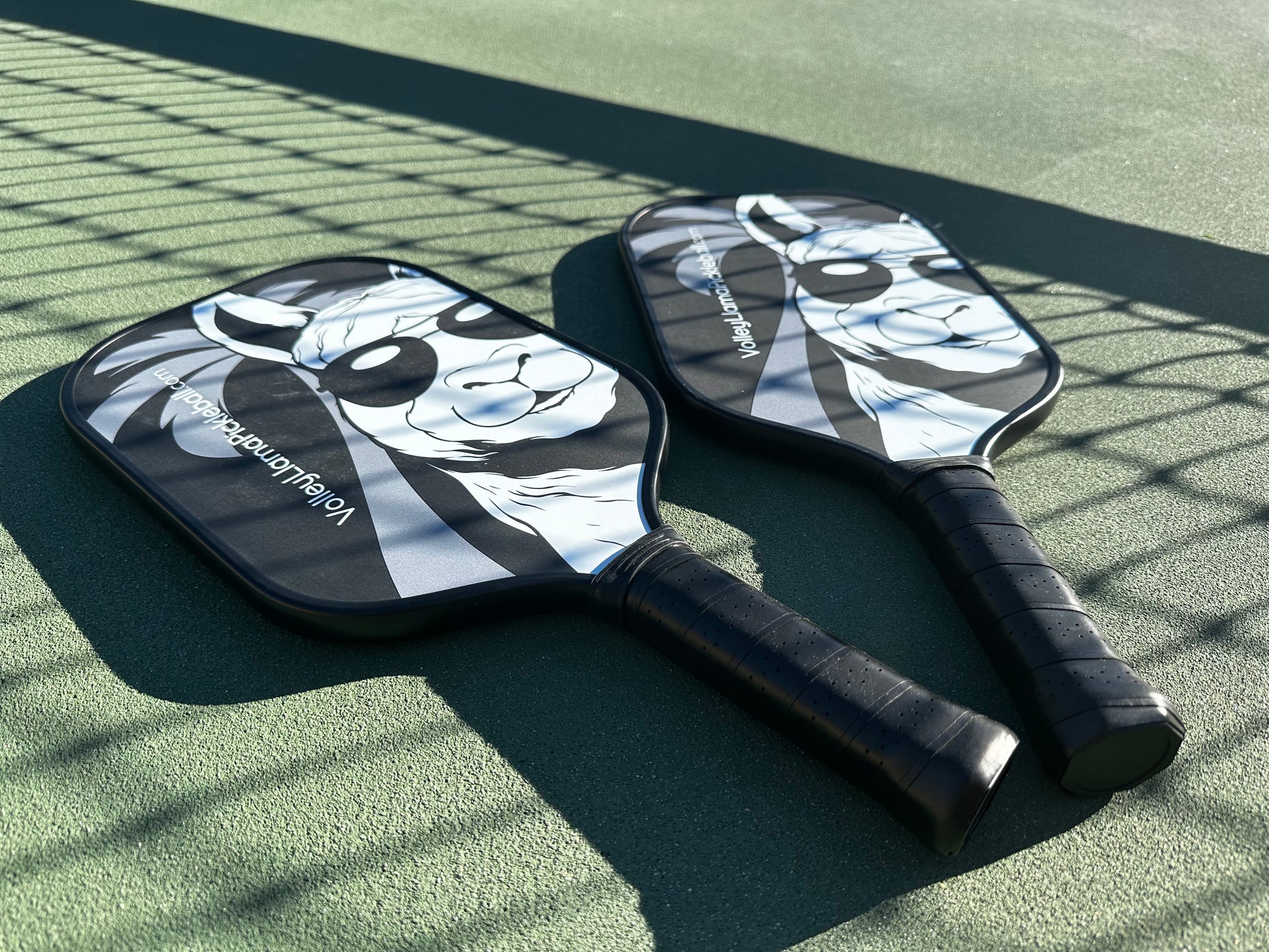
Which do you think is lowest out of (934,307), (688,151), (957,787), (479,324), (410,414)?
(957,787)

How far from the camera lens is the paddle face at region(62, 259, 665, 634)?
1967 mm

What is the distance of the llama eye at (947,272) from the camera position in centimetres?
300

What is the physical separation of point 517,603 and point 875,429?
0.99m

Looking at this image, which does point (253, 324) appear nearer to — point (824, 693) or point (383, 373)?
point (383, 373)

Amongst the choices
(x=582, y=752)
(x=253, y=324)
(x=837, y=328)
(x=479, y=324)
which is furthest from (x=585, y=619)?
(x=253, y=324)

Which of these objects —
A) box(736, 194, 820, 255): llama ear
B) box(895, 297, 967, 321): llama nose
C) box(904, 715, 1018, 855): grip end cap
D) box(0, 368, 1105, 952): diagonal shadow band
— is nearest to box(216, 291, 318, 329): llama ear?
box(0, 368, 1105, 952): diagonal shadow band

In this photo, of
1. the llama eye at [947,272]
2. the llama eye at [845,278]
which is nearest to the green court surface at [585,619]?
the llama eye at [947,272]

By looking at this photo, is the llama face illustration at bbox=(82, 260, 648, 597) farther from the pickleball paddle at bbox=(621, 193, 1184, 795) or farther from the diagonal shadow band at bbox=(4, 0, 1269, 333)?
the diagonal shadow band at bbox=(4, 0, 1269, 333)

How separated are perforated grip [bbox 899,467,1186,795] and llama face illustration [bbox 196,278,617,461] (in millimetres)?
881

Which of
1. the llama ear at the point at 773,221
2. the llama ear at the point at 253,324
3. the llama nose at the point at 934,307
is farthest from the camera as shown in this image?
the llama ear at the point at 773,221

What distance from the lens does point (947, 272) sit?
3.08 m

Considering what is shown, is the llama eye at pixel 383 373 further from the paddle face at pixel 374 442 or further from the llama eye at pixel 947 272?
the llama eye at pixel 947 272

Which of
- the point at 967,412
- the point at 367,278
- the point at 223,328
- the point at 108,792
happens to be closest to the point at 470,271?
the point at 367,278

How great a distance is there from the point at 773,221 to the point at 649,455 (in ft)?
4.72
